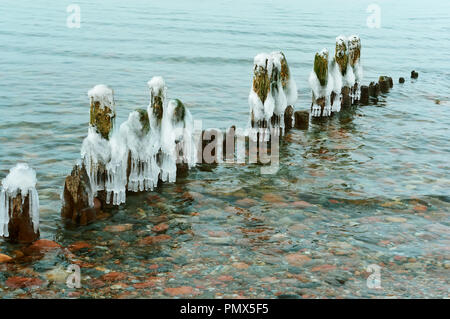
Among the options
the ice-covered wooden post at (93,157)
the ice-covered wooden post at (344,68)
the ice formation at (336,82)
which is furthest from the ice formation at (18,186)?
the ice-covered wooden post at (344,68)

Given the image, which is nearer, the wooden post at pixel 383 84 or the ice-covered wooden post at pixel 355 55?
the ice-covered wooden post at pixel 355 55

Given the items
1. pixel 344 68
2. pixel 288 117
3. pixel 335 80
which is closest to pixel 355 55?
pixel 344 68

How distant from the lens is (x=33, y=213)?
8.14m

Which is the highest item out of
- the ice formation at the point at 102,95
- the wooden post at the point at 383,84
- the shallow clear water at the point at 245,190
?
the ice formation at the point at 102,95

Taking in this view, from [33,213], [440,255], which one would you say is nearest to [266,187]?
[440,255]

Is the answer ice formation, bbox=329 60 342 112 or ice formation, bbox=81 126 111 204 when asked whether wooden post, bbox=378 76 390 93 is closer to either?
ice formation, bbox=329 60 342 112

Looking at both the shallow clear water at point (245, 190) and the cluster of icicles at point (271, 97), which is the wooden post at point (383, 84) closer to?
the shallow clear water at point (245, 190)

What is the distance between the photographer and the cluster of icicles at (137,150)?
30.1 ft

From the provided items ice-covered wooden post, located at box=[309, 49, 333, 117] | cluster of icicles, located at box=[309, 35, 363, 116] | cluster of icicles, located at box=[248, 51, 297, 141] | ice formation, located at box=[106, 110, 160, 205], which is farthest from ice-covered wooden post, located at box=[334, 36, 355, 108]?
ice formation, located at box=[106, 110, 160, 205]

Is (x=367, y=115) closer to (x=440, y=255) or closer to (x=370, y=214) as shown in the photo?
(x=370, y=214)

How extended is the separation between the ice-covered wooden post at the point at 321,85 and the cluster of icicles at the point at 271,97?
161 centimetres

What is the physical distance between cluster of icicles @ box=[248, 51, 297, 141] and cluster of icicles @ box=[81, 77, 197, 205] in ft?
8.98

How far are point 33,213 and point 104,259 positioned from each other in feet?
4.31

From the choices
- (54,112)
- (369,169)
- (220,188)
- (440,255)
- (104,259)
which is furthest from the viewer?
(54,112)
